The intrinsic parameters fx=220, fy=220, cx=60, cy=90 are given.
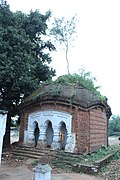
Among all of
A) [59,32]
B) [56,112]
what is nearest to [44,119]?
[56,112]

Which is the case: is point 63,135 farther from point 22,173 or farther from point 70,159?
point 22,173

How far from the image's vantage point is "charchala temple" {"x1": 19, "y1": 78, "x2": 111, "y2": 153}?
13.2 m

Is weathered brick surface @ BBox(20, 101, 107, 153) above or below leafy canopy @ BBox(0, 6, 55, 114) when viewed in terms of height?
below

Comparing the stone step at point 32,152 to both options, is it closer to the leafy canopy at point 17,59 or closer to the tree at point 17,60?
the tree at point 17,60

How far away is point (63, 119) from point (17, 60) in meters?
5.15

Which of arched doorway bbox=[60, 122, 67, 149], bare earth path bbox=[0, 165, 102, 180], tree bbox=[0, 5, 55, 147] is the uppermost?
tree bbox=[0, 5, 55, 147]

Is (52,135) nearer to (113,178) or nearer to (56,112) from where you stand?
(56,112)

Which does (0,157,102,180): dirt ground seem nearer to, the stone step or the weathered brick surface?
the stone step

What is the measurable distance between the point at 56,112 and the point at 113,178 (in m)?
5.96

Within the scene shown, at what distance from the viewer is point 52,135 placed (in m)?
14.9

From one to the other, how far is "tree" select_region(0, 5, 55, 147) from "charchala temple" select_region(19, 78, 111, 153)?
3.88 feet

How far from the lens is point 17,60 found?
1510 cm

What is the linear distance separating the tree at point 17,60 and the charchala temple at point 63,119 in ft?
3.88

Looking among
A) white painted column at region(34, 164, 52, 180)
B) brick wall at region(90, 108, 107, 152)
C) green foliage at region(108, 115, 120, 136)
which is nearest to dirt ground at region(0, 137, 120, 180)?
white painted column at region(34, 164, 52, 180)
